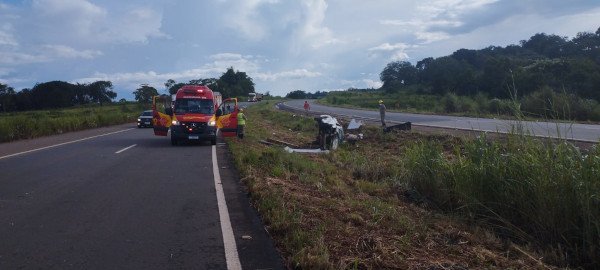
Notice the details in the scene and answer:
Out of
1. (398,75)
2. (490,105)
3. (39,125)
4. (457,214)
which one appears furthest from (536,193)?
(398,75)

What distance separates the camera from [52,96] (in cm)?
7106

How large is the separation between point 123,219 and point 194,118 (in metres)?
13.6

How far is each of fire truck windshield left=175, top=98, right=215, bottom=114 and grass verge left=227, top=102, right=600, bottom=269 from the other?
11.1 meters

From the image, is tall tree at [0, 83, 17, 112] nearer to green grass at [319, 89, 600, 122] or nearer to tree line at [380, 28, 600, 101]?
green grass at [319, 89, 600, 122]

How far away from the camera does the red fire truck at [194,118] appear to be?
21.4m

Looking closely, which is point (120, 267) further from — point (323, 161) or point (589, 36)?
point (589, 36)

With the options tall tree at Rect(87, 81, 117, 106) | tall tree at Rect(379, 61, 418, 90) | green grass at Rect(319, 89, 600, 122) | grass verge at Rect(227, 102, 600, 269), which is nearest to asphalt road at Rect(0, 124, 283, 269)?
grass verge at Rect(227, 102, 600, 269)

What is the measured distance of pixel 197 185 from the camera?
1145cm

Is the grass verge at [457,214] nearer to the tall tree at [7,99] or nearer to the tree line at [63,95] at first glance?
the tree line at [63,95]

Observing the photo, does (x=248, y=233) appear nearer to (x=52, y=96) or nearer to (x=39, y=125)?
(x=39, y=125)

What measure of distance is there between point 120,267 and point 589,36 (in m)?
51.4

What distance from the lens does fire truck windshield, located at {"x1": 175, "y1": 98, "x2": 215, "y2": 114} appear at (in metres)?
22.2

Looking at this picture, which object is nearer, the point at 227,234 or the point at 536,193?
the point at 227,234

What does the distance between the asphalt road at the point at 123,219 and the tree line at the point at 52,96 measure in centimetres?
5764
